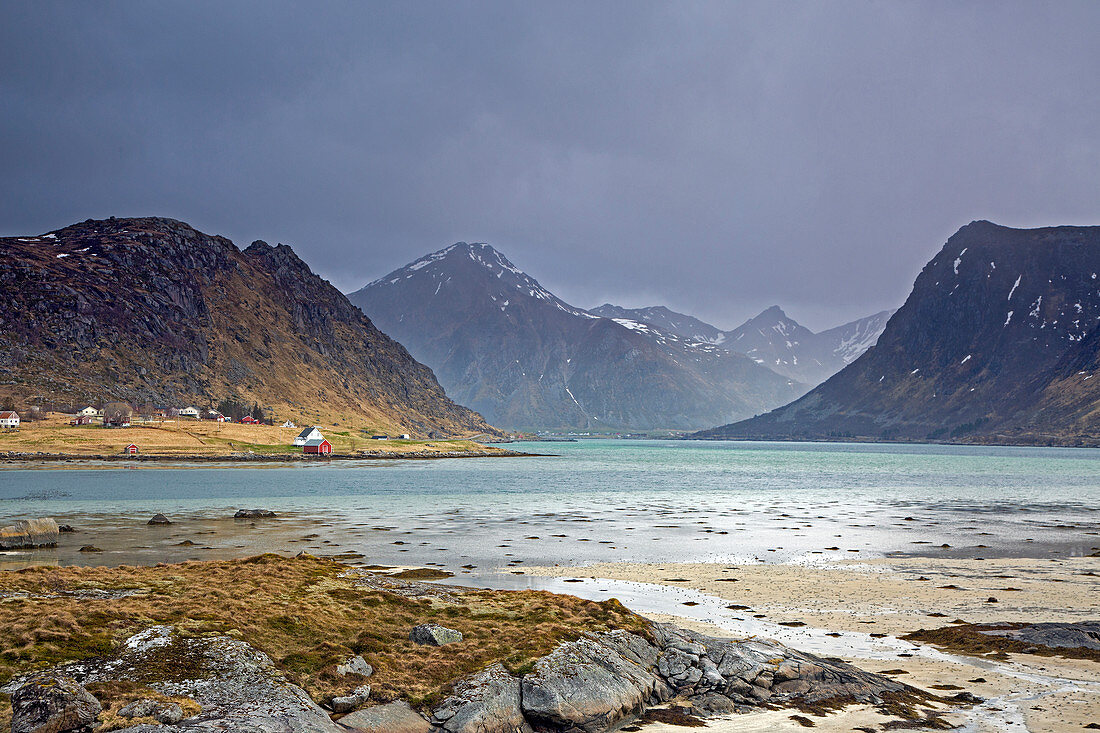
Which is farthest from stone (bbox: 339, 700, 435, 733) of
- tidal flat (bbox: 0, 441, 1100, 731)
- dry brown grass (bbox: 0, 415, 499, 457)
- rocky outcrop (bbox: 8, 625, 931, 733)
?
dry brown grass (bbox: 0, 415, 499, 457)

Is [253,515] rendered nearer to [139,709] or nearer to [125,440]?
[139,709]

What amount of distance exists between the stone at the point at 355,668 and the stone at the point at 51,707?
5129 mm

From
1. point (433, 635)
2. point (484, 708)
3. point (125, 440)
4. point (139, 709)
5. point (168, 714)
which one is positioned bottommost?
point (125, 440)

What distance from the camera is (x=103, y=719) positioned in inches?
511

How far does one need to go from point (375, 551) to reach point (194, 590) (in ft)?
79.2

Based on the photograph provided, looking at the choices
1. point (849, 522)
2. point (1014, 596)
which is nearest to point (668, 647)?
point (1014, 596)

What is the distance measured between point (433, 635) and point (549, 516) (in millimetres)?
49838

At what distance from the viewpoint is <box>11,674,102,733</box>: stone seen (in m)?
12.5

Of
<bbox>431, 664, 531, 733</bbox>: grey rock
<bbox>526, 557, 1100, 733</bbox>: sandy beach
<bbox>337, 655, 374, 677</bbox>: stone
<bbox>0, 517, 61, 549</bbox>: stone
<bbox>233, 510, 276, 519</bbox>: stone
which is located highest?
<bbox>337, 655, 374, 677</bbox>: stone

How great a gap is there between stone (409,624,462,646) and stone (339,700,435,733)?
3.22 meters

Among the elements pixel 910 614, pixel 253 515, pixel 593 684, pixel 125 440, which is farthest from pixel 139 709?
pixel 125 440

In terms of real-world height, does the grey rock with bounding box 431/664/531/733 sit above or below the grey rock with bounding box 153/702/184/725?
below

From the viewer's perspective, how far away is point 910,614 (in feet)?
94.1

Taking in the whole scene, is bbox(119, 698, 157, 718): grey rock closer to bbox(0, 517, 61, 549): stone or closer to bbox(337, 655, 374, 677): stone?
bbox(337, 655, 374, 677): stone
